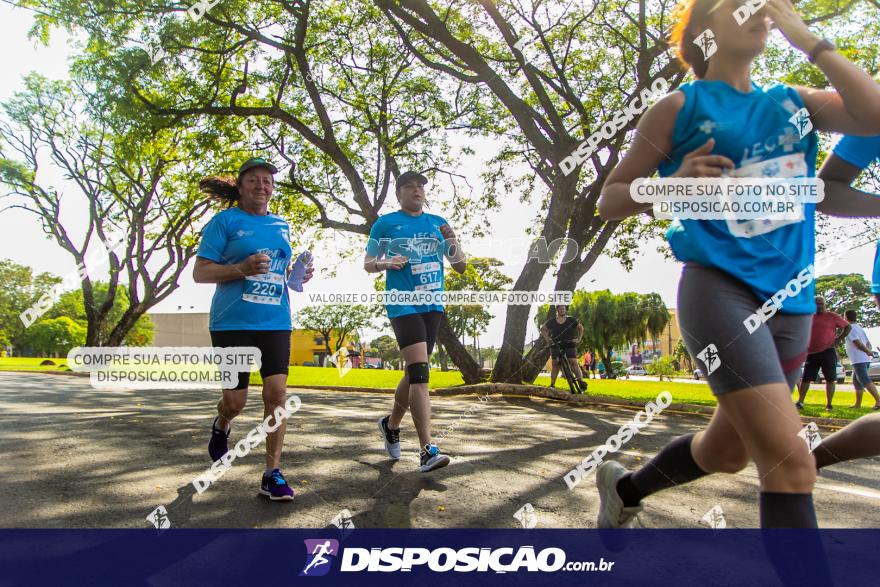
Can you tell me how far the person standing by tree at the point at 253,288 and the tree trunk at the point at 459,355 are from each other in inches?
470

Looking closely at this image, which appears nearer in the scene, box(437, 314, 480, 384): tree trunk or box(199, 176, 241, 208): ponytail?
box(199, 176, 241, 208): ponytail

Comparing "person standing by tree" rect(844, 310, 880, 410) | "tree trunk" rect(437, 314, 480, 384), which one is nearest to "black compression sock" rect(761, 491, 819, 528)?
"person standing by tree" rect(844, 310, 880, 410)

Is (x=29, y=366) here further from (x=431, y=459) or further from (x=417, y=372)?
(x=431, y=459)

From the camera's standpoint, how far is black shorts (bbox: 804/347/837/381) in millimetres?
10656

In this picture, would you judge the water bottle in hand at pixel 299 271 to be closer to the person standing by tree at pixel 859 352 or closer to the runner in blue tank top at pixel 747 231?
the runner in blue tank top at pixel 747 231

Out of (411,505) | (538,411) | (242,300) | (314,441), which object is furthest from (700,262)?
(538,411)

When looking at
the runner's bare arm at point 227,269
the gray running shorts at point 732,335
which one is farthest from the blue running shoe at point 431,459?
the gray running shorts at point 732,335

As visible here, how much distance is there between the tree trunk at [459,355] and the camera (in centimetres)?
1616

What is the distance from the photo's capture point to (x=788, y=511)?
66.6 inches

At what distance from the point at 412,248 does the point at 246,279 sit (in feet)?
4.65

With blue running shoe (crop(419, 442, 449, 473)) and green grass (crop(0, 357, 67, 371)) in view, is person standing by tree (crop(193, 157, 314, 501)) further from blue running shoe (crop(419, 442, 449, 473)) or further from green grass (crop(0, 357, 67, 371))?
green grass (crop(0, 357, 67, 371))

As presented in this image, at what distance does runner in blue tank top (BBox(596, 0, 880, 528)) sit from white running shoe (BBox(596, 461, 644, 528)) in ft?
1.42

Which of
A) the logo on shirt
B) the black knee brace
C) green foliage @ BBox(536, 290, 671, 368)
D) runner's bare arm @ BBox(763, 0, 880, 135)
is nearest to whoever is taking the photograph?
runner's bare arm @ BBox(763, 0, 880, 135)

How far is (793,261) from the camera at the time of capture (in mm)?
1977
